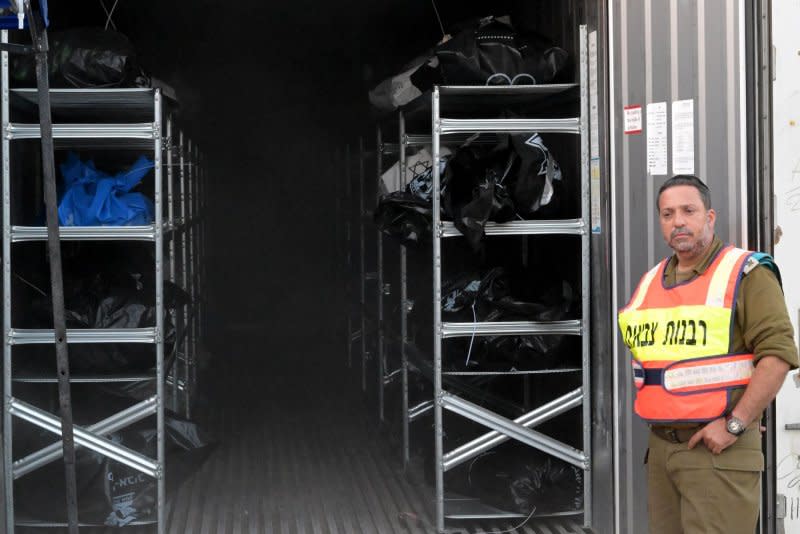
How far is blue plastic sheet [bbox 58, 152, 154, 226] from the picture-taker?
5.60 meters

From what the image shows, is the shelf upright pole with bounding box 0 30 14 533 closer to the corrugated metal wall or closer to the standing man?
the corrugated metal wall

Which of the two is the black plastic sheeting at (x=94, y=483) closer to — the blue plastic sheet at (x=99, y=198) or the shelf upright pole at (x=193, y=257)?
the blue plastic sheet at (x=99, y=198)

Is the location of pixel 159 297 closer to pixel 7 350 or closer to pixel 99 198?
pixel 99 198

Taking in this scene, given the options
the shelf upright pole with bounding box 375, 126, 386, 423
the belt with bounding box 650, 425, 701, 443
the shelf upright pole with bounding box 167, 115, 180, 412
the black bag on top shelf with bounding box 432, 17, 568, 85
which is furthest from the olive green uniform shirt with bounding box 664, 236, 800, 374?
the shelf upright pole with bounding box 375, 126, 386, 423

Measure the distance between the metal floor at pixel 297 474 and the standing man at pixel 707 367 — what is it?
2.20 metres

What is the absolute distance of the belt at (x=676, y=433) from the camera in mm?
3613

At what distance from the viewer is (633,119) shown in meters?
4.86

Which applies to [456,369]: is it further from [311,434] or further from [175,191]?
[175,191]

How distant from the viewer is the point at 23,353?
19.1 feet

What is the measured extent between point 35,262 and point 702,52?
13.0ft

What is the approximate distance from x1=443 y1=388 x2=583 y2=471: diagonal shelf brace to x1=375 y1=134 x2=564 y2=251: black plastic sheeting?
3.30ft

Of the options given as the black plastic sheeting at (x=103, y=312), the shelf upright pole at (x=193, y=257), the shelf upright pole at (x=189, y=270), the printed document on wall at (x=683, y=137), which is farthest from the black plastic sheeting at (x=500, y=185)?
the shelf upright pole at (x=193, y=257)

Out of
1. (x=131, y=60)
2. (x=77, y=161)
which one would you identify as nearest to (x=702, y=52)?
(x=131, y=60)

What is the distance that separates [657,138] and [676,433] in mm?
1513
